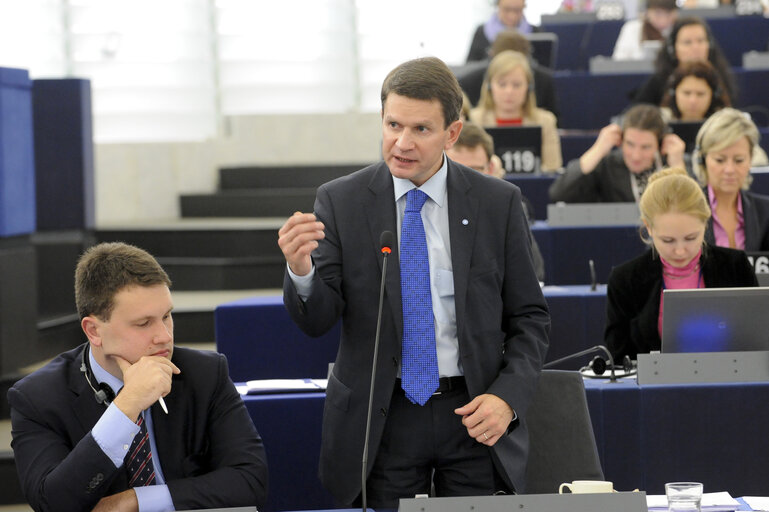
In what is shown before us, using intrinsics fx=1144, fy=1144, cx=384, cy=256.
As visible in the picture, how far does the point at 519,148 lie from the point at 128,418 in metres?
3.98

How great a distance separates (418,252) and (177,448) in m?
0.63

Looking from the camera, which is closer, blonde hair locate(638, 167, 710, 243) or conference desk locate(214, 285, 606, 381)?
blonde hair locate(638, 167, 710, 243)

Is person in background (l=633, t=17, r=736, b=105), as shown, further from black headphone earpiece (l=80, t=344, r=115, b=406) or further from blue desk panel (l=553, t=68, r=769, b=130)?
black headphone earpiece (l=80, t=344, r=115, b=406)

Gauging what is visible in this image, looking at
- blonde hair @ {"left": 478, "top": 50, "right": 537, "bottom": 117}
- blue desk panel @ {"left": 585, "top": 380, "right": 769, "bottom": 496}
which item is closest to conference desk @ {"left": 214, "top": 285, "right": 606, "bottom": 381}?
blue desk panel @ {"left": 585, "top": 380, "right": 769, "bottom": 496}

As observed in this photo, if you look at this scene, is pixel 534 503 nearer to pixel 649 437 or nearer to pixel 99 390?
pixel 99 390

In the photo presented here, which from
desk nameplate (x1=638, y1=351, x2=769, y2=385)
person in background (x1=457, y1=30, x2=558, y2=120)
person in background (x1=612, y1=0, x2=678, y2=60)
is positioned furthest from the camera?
person in background (x1=612, y1=0, x2=678, y2=60)

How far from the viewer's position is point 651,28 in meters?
8.52

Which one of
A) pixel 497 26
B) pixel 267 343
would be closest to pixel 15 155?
pixel 267 343

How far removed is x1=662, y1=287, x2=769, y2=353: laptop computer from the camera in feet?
9.55

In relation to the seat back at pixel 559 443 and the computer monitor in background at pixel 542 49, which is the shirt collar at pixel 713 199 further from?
the computer monitor in background at pixel 542 49

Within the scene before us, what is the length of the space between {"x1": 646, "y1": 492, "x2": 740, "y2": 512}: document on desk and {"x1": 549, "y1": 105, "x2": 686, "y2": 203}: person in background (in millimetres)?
3159

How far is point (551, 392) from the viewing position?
2.64m

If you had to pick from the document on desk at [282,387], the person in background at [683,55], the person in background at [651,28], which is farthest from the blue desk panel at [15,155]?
the person in background at [651,28]

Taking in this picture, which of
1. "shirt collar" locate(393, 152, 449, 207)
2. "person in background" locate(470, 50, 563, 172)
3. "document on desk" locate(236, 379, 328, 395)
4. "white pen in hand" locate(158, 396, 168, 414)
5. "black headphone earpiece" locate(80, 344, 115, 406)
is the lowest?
"document on desk" locate(236, 379, 328, 395)
